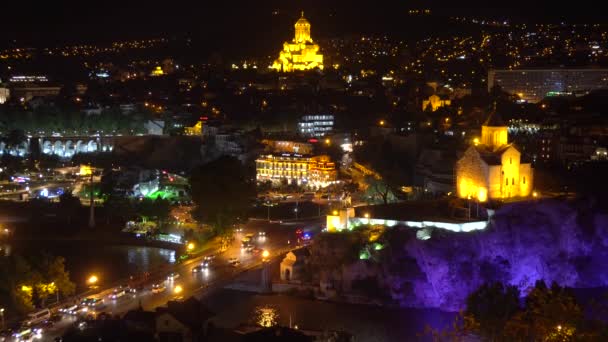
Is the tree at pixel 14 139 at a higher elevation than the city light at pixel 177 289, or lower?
higher

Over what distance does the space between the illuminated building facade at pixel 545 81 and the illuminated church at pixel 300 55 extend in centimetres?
1157

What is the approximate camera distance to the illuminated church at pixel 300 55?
196 feet

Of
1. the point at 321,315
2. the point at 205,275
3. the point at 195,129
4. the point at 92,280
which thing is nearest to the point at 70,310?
the point at 205,275

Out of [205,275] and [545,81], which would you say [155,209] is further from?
[545,81]

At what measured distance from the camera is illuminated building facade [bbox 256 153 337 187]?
3372cm

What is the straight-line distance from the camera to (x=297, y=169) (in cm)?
3441

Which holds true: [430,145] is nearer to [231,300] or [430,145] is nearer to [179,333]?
[231,300]

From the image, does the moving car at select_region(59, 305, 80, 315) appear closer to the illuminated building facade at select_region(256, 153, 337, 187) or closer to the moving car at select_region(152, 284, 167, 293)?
the moving car at select_region(152, 284, 167, 293)

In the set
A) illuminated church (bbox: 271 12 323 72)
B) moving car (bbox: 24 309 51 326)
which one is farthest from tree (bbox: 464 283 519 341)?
illuminated church (bbox: 271 12 323 72)

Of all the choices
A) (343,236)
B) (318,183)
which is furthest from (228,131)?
(343,236)

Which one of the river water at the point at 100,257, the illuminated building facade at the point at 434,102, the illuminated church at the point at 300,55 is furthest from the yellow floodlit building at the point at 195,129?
the illuminated church at the point at 300,55

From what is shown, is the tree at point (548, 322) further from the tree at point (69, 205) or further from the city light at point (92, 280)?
the tree at point (69, 205)

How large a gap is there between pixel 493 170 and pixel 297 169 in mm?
12773

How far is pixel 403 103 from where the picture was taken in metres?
46.8
